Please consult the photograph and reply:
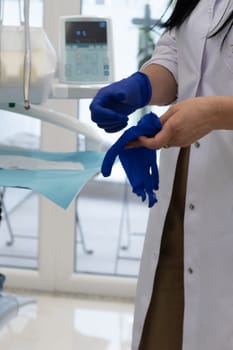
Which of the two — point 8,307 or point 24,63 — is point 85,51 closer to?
point 24,63

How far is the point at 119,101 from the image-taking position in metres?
1.22

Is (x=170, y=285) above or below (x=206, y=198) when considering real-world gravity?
below

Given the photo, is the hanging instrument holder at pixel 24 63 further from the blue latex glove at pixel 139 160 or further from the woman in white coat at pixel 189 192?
the blue latex glove at pixel 139 160

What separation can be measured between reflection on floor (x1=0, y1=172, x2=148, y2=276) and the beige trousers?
1622 millimetres

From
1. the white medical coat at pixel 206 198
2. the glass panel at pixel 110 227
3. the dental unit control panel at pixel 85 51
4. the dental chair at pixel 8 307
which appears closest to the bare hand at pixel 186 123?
the white medical coat at pixel 206 198

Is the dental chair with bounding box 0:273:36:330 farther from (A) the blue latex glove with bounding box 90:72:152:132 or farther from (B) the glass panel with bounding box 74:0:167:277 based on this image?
(A) the blue latex glove with bounding box 90:72:152:132

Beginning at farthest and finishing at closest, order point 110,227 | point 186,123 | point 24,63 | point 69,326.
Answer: point 110,227
point 69,326
point 24,63
point 186,123

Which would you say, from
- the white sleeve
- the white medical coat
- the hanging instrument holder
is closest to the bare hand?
the white medical coat

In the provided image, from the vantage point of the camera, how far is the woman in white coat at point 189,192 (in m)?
1.21

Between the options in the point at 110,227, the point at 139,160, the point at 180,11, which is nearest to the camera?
the point at 139,160

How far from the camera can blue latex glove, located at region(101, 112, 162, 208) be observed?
112 cm

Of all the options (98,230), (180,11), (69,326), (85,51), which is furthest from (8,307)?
(180,11)

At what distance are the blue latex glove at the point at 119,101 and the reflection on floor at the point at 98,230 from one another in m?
1.76

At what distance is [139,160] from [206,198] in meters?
0.16
